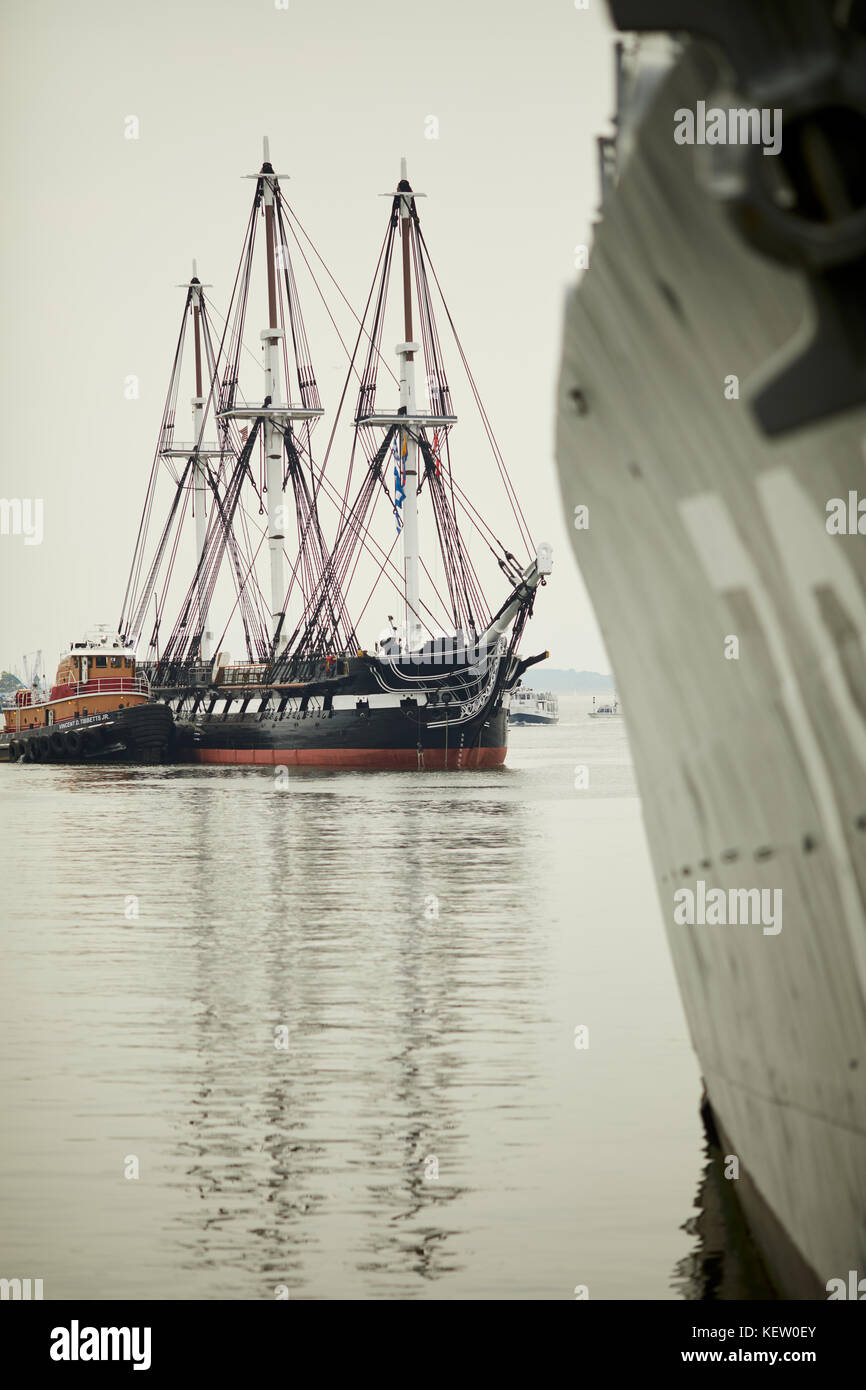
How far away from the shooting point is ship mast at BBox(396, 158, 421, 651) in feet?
196

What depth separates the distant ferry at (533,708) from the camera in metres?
184

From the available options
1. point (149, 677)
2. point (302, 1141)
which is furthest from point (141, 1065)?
point (149, 677)

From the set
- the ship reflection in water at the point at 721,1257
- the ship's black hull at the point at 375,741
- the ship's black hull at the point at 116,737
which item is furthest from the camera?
the ship's black hull at the point at 116,737

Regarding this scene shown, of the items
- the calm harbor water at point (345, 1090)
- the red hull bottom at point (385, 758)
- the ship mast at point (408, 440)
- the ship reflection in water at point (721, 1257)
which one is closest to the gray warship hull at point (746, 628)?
the ship reflection in water at point (721, 1257)

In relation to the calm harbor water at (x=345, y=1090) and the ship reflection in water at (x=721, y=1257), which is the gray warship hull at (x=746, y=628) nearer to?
the ship reflection in water at (x=721, y=1257)

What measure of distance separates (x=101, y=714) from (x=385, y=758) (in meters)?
16.5

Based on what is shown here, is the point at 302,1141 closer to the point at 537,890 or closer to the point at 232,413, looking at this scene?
the point at 537,890

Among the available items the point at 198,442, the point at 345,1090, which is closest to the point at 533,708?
the point at 198,442

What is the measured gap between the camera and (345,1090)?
29.8ft

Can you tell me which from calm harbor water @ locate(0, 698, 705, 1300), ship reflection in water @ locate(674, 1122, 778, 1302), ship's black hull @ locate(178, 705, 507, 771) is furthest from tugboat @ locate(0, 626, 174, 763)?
ship reflection in water @ locate(674, 1122, 778, 1302)

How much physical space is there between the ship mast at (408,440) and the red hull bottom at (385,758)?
577 centimetres

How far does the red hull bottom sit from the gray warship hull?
4949 cm

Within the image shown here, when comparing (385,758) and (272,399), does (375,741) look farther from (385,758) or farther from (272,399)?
(272,399)

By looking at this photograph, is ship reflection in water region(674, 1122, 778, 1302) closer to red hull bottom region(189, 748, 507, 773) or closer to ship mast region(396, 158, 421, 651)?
red hull bottom region(189, 748, 507, 773)
